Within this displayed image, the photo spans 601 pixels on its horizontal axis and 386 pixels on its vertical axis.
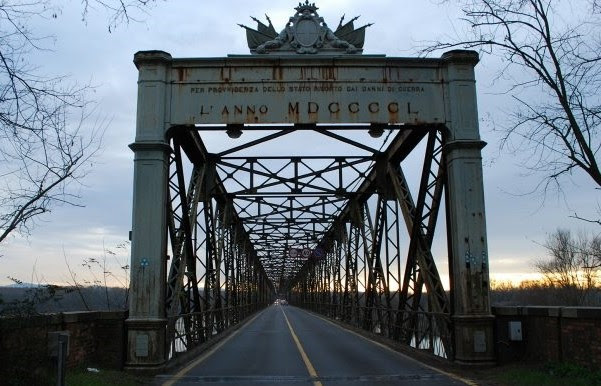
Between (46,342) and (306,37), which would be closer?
(46,342)

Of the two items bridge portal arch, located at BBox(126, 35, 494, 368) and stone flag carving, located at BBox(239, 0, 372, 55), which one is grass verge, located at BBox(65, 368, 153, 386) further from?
stone flag carving, located at BBox(239, 0, 372, 55)

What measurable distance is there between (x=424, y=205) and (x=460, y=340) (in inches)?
159

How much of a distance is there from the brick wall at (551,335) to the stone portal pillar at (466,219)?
282 millimetres

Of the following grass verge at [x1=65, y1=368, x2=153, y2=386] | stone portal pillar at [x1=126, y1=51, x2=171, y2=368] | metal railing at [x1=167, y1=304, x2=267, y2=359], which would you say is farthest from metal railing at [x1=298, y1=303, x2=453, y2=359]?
grass verge at [x1=65, y1=368, x2=153, y2=386]

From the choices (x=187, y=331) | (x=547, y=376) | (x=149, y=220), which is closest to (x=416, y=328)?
(x=187, y=331)

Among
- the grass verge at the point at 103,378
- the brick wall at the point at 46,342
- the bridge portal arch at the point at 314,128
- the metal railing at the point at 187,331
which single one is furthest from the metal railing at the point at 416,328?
the brick wall at the point at 46,342

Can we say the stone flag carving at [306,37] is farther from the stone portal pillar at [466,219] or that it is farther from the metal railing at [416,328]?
the metal railing at [416,328]

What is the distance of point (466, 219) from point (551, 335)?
9.77 feet

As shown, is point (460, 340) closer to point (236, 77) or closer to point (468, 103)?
point (468, 103)

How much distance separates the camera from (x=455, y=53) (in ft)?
44.5

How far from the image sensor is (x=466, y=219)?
1286cm

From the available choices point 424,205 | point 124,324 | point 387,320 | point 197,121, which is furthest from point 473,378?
point 387,320

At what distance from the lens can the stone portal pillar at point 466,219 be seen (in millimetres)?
12391

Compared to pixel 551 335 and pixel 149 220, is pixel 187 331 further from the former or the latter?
pixel 551 335
